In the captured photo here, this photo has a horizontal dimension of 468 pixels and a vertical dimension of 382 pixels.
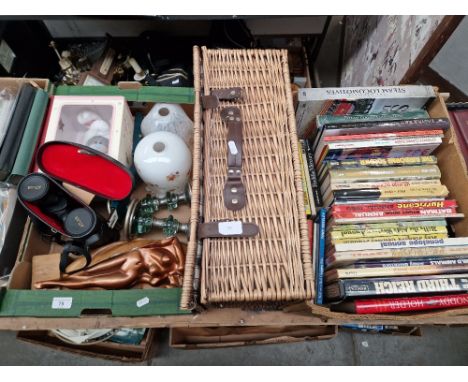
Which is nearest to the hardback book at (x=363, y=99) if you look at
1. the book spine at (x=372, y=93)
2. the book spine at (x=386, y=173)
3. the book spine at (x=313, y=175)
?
the book spine at (x=372, y=93)

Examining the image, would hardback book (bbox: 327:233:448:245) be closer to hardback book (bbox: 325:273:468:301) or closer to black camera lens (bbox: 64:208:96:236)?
hardback book (bbox: 325:273:468:301)

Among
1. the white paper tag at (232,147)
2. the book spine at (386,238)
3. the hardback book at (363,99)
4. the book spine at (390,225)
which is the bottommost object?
the book spine at (386,238)

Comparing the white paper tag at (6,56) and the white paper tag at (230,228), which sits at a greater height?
the white paper tag at (6,56)

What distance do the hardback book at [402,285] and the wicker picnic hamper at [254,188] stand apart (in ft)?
0.63

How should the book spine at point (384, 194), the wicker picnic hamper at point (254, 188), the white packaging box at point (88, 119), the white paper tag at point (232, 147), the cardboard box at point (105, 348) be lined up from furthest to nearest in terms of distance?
1. the cardboard box at point (105, 348)
2. the white packaging box at point (88, 119)
3. the book spine at point (384, 194)
4. the white paper tag at point (232, 147)
5. the wicker picnic hamper at point (254, 188)

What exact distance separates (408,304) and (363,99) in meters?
0.61

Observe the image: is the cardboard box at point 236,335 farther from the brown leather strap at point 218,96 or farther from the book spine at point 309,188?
the brown leather strap at point 218,96

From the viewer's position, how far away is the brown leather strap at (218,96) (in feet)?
2.62

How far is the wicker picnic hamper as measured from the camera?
0.63m

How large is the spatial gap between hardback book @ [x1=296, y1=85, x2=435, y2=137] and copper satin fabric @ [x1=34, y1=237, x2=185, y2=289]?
2.01ft

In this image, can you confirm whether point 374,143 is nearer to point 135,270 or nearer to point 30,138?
point 135,270

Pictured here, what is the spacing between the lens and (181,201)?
3.34ft

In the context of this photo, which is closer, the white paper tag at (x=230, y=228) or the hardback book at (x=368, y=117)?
the white paper tag at (x=230, y=228)

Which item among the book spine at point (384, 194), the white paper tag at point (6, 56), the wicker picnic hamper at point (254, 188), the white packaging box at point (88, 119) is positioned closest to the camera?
the wicker picnic hamper at point (254, 188)
